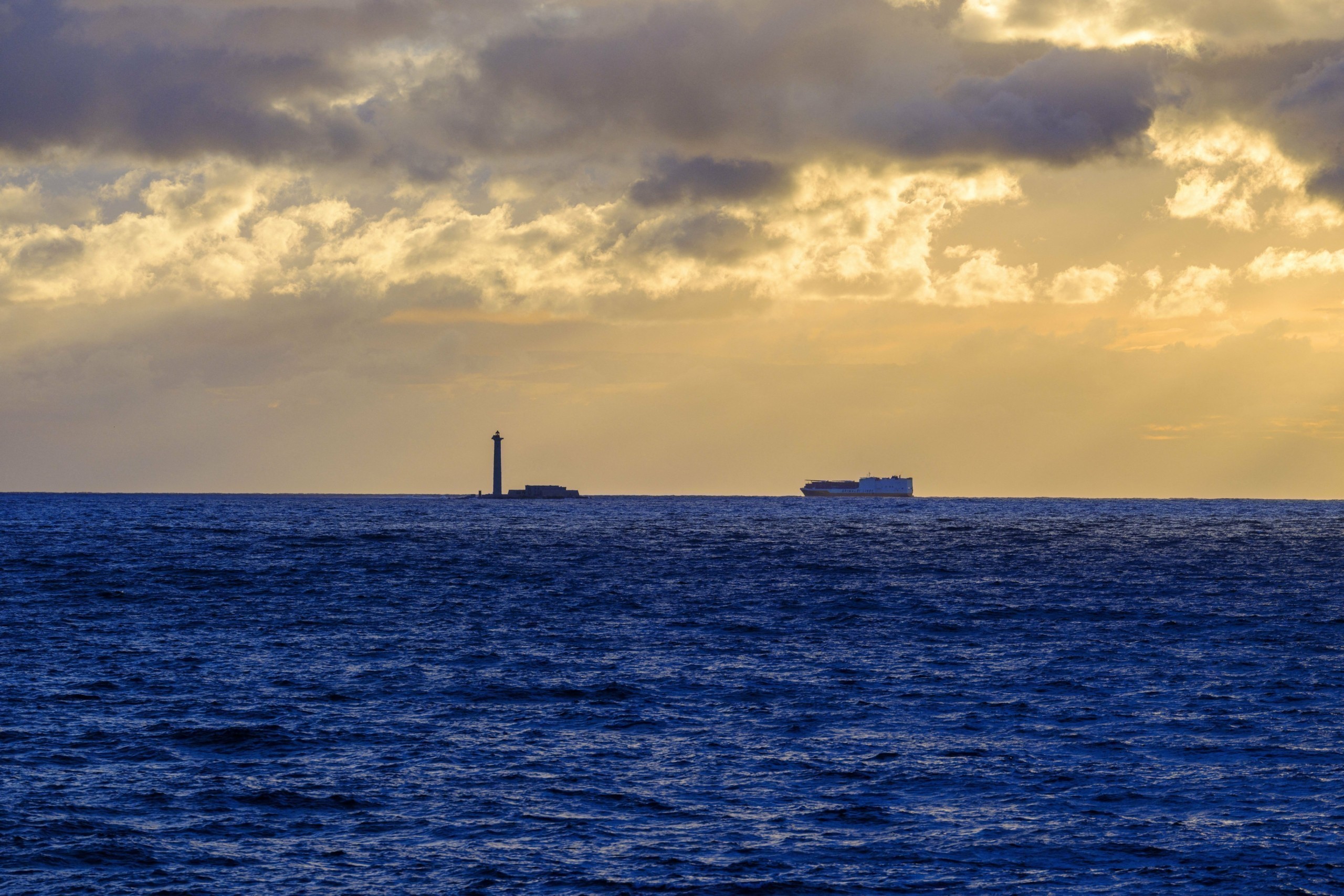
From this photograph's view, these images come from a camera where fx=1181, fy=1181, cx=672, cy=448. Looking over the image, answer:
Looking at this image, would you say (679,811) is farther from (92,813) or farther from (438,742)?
(92,813)

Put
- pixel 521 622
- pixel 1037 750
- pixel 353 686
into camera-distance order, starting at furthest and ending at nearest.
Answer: pixel 521 622 → pixel 353 686 → pixel 1037 750

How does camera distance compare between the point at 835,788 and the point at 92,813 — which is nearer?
the point at 92,813

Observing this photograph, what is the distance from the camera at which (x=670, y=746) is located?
3062cm

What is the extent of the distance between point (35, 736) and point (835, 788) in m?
20.9

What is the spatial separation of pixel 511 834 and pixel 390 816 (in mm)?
2870

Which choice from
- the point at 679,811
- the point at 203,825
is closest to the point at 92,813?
the point at 203,825

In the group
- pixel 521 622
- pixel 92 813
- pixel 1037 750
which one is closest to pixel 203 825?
pixel 92 813

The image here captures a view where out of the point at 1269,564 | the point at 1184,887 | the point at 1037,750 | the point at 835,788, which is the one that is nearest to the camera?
the point at 1184,887

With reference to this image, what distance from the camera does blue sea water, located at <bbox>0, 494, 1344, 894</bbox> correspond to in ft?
69.7

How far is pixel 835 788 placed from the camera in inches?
1041

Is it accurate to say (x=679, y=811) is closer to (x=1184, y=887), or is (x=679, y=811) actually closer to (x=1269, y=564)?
(x=1184, y=887)

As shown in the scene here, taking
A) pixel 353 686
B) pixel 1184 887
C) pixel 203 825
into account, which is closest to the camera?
pixel 1184 887

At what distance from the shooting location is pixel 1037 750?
3022cm

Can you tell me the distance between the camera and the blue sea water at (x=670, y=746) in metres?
21.2
